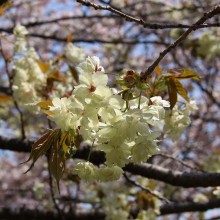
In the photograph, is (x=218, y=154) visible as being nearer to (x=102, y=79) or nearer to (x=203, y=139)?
(x=203, y=139)

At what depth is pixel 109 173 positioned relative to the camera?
160cm

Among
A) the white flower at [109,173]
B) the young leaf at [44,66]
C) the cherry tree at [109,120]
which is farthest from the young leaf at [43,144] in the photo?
the young leaf at [44,66]

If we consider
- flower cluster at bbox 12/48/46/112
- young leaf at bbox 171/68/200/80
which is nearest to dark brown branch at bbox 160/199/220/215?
flower cluster at bbox 12/48/46/112

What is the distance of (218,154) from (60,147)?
4.04m

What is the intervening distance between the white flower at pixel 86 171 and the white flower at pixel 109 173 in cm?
3

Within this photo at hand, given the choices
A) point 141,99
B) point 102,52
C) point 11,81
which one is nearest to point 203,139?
point 102,52

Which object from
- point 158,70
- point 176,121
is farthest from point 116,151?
point 176,121

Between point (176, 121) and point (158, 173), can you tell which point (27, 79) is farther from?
point (176, 121)

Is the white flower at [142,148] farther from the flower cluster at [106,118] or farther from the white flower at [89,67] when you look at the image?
the white flower at [89,67]

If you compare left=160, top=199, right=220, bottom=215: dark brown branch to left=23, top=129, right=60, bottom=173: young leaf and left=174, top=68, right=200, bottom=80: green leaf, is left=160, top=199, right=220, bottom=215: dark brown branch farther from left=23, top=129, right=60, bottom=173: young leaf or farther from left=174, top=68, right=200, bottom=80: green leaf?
left=23, top=129, right=60, bottom=173: young leaf

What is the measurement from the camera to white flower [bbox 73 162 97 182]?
1.56 metres

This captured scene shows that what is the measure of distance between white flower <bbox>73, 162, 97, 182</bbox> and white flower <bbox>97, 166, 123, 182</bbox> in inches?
1.2

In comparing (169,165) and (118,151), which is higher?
(118,151)

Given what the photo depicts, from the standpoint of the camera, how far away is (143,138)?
142cm
